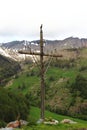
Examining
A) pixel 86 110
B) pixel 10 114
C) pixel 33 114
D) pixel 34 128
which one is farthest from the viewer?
pixel 86 110

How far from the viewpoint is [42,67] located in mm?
34906

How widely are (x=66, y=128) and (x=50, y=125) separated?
1544 mm

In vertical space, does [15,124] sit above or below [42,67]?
below

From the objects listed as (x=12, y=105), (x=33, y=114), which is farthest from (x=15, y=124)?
(x=33, y=114)

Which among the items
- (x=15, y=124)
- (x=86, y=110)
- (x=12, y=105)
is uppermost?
(x=15, y=124)

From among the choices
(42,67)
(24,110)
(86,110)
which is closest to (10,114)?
(24,110)

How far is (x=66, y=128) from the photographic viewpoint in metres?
30.8

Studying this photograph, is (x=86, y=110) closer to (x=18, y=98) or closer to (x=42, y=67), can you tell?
(x=18, y=98)

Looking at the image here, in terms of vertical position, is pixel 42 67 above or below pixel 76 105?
above

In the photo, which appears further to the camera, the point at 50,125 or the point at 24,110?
the point at 24,110

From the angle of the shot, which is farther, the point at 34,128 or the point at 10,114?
the point at 10,114

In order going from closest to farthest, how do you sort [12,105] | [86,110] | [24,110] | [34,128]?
[34,128] < [12,105] < [24,110] < [86,110]

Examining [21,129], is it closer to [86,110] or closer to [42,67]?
[42,67]

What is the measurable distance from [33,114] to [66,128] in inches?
4874
